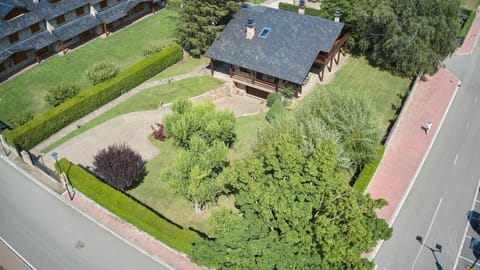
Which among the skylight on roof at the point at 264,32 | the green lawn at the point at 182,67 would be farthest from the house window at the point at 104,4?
the skylight on roof at the point at 264,32

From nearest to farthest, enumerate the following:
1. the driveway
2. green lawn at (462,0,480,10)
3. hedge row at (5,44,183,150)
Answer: the driveway < hedge row at (5,44,183,150) < green lawn at (462,0,480,10)

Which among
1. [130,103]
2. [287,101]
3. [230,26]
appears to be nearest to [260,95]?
[287,101]

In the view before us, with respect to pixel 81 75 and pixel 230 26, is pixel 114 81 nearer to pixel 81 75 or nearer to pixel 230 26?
pixel 81 75

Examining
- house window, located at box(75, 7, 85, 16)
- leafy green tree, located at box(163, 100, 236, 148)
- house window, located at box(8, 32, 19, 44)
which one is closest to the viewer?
leafy green tree, located at box(163, 100, 236, 148)

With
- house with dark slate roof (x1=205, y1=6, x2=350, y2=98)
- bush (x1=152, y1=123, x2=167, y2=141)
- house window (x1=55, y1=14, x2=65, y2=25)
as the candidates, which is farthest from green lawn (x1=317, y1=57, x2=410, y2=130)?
house window (x1=55, y1=14, x2=65, y2=25)

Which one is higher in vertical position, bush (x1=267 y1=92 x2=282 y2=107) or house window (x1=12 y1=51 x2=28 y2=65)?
bush (x1=267 y1=92 x2=282 y2=107)

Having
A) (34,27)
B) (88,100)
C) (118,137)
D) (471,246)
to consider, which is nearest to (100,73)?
(88,100)

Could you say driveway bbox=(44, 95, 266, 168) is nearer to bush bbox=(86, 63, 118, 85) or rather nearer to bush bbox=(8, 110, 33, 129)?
bush bbox=(8, 110, 33, 129)

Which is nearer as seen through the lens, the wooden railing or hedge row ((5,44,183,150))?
hedge row ((5,44,183,150))
